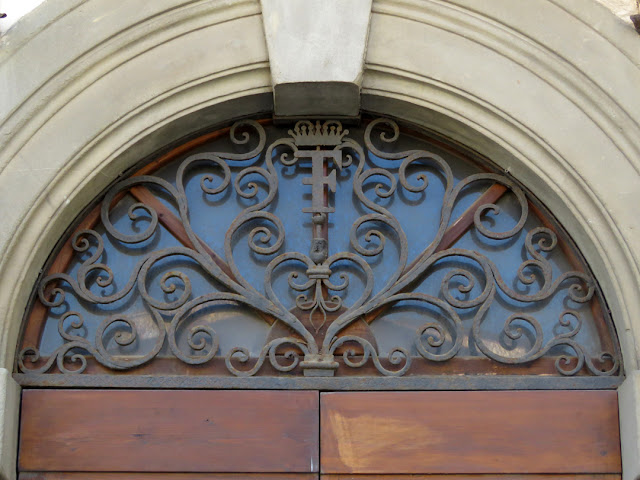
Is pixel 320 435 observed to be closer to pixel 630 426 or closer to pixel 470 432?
pixel 470 432

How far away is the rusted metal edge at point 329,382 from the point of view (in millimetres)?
3707

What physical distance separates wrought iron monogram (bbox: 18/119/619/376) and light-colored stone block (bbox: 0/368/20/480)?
164mm

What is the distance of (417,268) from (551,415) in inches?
29.2

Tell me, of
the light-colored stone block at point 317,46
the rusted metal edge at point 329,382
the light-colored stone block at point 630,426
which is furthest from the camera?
the light-colored stone block at point 317,46

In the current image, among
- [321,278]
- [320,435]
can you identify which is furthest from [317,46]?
[320,435]

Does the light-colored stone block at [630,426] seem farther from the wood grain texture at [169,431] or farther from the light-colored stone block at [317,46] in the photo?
the light-colored stone block at [317,46]

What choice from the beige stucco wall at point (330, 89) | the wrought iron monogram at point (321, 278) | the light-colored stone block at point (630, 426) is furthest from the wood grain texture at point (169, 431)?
the light-colored stone block at point (630, 426)

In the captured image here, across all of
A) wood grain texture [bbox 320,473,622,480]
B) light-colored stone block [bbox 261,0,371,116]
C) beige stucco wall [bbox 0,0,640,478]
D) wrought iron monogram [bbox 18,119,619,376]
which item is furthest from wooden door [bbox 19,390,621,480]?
light-colored stone block [bbox 261,0,371,116]

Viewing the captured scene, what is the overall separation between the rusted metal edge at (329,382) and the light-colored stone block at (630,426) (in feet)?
0.40

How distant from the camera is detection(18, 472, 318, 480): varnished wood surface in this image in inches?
143

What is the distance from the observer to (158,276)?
3.97 metres

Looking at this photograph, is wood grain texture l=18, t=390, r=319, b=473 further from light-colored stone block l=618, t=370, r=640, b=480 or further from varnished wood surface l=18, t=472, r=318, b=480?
light-colored stone block l=618, t=370, r=640, b=480

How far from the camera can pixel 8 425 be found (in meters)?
3.57

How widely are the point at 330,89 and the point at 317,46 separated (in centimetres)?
17
